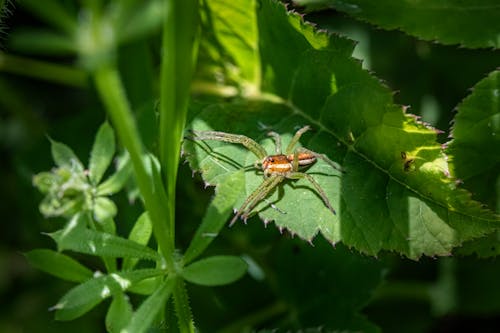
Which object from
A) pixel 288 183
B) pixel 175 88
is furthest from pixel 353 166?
pixel 175 88

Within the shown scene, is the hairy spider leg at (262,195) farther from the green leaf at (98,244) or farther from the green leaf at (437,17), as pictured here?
the green leaf at (437,17)

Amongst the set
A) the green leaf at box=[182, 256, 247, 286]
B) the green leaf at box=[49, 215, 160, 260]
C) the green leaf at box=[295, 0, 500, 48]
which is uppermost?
the green leaf at box=[295, 0, 500, 48]

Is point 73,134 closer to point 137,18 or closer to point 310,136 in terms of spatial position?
point 310,136

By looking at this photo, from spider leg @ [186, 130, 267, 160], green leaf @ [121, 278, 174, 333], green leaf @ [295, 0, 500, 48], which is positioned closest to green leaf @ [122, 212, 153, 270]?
green leaf @ [121, 278, 174, 333]

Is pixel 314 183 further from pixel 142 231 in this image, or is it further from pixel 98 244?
pixel 98 244

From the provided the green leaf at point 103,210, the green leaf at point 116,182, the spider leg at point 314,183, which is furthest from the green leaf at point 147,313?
the spider leg at point 314,183

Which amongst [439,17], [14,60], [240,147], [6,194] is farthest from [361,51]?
[6,194]

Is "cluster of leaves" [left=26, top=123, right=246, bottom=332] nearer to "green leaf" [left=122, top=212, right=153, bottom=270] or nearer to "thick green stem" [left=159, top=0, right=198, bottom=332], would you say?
"green leaf" [left=122, top=212, right=153, bottom=270]
